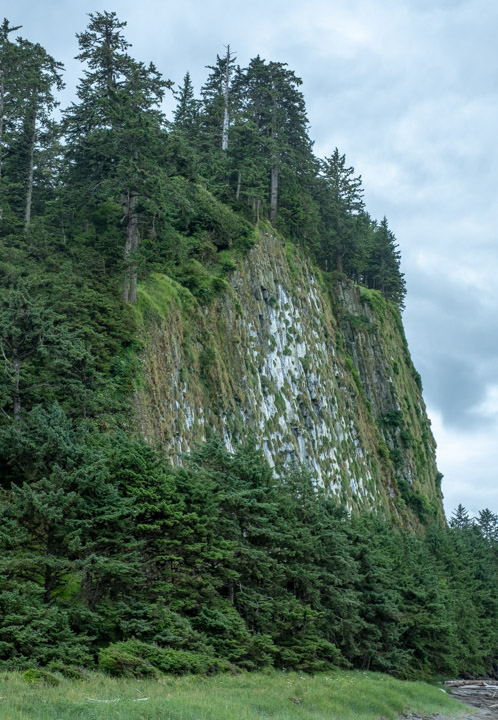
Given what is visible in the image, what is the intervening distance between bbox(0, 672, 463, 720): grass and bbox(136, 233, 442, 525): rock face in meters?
12.3

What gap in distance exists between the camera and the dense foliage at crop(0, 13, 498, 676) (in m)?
19.0

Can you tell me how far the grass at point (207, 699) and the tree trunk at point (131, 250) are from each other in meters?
20.4

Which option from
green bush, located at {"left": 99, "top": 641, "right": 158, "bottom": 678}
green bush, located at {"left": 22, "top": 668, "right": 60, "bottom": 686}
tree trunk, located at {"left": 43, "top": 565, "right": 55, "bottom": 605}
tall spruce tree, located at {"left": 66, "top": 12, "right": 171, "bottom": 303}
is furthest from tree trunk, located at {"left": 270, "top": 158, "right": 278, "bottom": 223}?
green bush, located at {"left": 22, "top": 668, "right": 60, "bottom": 686}

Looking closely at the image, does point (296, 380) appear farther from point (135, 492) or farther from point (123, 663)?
point (123, 663)

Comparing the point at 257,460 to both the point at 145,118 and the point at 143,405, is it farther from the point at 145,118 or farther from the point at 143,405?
the point at 145,118

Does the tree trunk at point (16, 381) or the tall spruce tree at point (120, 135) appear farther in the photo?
the tall spruce tree at point (120, 135)

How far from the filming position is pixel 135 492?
21328 mm

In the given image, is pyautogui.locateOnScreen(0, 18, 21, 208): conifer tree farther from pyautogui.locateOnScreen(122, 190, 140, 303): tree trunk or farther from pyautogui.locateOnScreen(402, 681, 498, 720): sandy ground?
pyautogui.locateOnScreen(402, 681, 498, 720): sandy ground

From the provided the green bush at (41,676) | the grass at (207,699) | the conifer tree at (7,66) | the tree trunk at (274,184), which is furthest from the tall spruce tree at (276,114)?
the green bush at (41,676)

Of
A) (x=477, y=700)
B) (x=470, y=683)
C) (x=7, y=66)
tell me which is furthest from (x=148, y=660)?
(x=7, y=66)

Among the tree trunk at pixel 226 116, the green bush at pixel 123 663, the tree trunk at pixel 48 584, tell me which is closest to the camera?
the green bush at pixel 123 663

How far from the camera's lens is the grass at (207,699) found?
1301 cm

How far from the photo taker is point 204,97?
274 ft

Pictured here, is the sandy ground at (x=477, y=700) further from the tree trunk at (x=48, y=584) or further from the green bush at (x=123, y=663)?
the tree trunk at (x=48, y=584)
